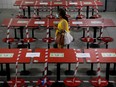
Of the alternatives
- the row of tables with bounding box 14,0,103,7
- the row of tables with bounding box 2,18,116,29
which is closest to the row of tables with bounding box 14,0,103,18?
the row of tables with bounding box 14,0,103,7

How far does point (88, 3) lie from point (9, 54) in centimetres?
719

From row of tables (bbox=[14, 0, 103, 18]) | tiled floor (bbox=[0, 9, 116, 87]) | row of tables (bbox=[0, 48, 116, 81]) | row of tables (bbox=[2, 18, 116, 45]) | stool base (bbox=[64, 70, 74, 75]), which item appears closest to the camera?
row of tables (bbox=[0, 48, 116, 81])

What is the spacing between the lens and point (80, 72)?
9.78m

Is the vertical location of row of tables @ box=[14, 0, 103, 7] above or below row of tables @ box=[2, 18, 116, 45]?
above

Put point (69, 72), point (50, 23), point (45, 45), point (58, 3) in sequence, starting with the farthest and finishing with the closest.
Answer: point (58, 3), point (45, 45), point (50, 23), point (69, 72)

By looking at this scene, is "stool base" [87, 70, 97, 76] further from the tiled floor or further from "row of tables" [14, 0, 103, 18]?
"row of tables" [14, 0, 103, 18]

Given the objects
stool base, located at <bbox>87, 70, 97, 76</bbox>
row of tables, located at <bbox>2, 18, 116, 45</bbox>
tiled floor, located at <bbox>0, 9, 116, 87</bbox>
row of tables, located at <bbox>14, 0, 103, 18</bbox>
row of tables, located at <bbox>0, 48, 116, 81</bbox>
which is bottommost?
stool base, located at <bbox>87, 70, 97, 76</bbox>

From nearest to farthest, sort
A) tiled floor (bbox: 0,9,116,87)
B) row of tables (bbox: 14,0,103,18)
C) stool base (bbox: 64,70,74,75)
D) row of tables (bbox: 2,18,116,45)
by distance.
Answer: tiled floor (bbox: 0,9,116,87)
stool base (bbox: 64,70,74,75)
row of tables (bbox: 2,18,116,45)
row of tables (bbox: 14,0,103,18)

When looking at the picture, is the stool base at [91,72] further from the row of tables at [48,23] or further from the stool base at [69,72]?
the row of tables at [48,23]

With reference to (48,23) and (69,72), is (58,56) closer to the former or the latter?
(69,72)

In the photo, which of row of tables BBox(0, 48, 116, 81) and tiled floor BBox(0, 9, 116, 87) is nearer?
row of tables BBox(0, 48, 116, 81)

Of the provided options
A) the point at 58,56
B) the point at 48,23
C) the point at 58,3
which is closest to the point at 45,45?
the point at 48,23

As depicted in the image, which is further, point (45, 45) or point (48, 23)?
point (45, 45)

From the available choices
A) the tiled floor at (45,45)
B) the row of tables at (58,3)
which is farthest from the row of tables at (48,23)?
the row of tables at (58,3)
